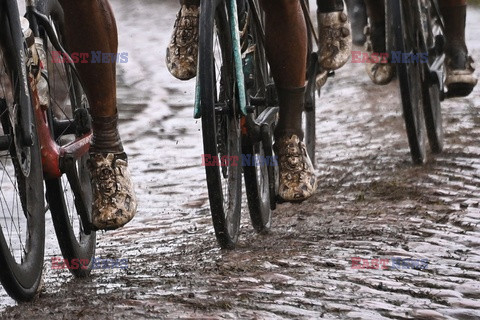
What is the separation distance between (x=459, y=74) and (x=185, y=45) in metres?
2.84

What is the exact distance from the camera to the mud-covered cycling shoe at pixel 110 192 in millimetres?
4469

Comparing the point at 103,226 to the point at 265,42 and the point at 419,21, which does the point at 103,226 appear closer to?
the point at 265,42

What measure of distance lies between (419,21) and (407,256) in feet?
8.37

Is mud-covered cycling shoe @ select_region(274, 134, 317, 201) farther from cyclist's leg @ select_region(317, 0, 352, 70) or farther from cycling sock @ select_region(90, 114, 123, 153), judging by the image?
cyclist's leg @ select_region(317, 0, 352, 70)

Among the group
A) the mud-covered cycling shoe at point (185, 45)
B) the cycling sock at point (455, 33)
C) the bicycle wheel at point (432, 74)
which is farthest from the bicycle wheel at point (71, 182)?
the cycling sock at point (455, 33)

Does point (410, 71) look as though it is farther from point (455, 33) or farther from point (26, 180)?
point (26, 180)

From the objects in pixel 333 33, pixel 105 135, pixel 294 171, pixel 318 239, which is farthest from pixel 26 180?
pixel 333 33

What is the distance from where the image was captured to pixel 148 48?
13250mm

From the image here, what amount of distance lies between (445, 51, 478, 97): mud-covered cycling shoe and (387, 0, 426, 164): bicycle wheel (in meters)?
0.35

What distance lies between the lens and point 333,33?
6.55 m

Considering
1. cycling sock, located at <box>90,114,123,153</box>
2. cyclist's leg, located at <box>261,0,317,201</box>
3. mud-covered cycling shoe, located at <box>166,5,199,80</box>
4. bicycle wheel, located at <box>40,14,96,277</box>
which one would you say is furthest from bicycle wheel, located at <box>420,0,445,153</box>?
cycling sock, located at <box>90,114,123,153</box>

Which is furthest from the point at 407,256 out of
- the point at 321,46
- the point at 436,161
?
the point at 436,161

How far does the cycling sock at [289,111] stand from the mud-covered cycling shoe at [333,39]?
1308 millimetres

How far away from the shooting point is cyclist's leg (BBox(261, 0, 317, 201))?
513 centimetres
